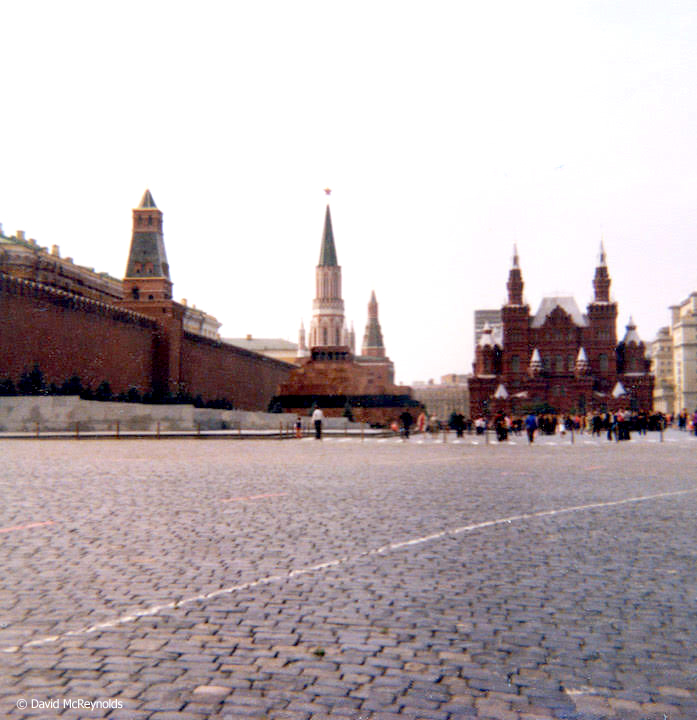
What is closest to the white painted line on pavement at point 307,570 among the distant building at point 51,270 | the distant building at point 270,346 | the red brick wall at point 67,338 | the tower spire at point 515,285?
the red brick wall at point 67,338

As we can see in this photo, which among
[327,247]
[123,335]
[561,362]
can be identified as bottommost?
[123,335]

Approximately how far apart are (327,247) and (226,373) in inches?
2374

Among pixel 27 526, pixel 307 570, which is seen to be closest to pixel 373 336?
pixel 27 526

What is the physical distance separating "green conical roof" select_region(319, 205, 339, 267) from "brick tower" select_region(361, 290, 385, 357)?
35999 millimetres

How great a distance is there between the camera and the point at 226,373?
208ft

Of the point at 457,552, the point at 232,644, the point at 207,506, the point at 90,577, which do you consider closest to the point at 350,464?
the point at 207,506

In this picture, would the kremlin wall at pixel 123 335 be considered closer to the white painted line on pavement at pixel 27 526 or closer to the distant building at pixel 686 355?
the white painted line on pavement at pixel 27 526

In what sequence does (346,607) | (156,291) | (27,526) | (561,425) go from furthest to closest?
1. (156,291)
2. (561,425)
3. (27,526)
4. (346,607)

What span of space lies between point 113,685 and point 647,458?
18.1 m

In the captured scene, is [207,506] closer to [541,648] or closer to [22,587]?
[22,587]

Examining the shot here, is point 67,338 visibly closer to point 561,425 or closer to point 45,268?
point 561,425

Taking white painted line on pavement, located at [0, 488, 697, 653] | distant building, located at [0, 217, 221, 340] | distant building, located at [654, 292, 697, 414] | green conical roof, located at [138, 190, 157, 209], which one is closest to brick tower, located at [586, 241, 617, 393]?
distant building, located at [654, 292, 697, 414]

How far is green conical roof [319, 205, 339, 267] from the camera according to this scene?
120500 mm

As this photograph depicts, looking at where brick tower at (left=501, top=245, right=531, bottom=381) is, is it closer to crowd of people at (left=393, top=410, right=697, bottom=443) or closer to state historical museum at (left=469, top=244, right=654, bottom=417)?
state historical museum at (left=469, top=244, right=654, bottom=417)
